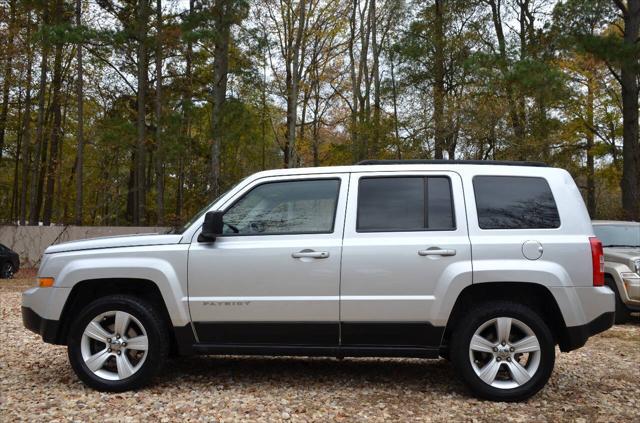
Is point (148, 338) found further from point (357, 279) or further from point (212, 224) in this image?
point (357, 279)

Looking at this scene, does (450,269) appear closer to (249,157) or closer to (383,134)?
(383,134)

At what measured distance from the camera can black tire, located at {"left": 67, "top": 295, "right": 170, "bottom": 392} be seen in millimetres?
4828

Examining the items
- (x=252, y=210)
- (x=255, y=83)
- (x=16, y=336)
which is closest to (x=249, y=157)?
(x=255, y=83)

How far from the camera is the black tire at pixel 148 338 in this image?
15.8 feet

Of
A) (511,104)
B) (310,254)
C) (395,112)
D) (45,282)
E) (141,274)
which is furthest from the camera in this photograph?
(395,112)

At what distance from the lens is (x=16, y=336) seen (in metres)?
7.51

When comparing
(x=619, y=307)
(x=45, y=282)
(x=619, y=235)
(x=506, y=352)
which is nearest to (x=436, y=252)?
(x=506, y=352)

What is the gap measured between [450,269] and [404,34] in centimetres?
2281

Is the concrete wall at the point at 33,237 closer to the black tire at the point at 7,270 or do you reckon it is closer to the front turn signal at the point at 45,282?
the black tire at the point at 7,270

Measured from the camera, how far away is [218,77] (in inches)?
806

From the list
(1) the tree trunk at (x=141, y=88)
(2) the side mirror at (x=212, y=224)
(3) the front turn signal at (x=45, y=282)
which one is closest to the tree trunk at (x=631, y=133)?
(1) the tree trunk at (x=141, y=88)

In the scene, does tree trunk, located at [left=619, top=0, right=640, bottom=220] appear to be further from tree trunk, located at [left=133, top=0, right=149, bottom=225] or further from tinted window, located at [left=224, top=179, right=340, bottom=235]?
tree trunk, located at [left=133, top=0, right=149, bottom=225]

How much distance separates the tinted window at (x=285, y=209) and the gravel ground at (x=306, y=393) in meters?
1.40

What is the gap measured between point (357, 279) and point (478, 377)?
126 cm
